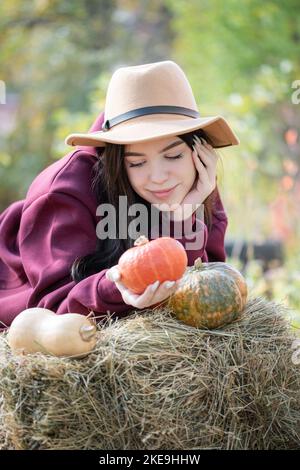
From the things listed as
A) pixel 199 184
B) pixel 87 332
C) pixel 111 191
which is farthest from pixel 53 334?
pixel 199 184

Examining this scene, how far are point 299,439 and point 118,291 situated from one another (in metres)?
0.85

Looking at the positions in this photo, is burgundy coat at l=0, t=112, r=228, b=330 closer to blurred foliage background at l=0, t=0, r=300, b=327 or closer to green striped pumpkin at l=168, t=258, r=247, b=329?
green striped pumpkin at l=168, t=258, r=247, b=329

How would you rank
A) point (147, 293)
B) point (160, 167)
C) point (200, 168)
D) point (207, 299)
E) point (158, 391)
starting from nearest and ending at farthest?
point (158, 391)
point (147, 293)
point (207, 299)
point (160, 167)
point (200, 168)

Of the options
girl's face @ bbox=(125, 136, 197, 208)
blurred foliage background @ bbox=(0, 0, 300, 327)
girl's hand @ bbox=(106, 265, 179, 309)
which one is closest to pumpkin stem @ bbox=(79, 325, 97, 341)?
girl's hand @ bbox=(106, 265, 179, 309)

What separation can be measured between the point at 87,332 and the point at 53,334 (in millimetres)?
115

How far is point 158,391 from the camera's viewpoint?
Answer: 260cm

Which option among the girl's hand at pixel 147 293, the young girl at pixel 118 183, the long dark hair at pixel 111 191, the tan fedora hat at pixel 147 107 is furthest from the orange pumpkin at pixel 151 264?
the tan fedora hat at pixel 147 107

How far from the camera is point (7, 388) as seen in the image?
2541 millimetres

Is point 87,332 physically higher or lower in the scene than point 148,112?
lower

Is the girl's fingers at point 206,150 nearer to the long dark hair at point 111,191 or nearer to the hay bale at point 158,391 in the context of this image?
the long dark hair at point 111,191

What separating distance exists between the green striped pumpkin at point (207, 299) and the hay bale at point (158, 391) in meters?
0.05

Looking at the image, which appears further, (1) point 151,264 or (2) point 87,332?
(1) point 151,264

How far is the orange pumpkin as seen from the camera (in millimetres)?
2805

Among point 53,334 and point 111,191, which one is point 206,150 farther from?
point 53,334
